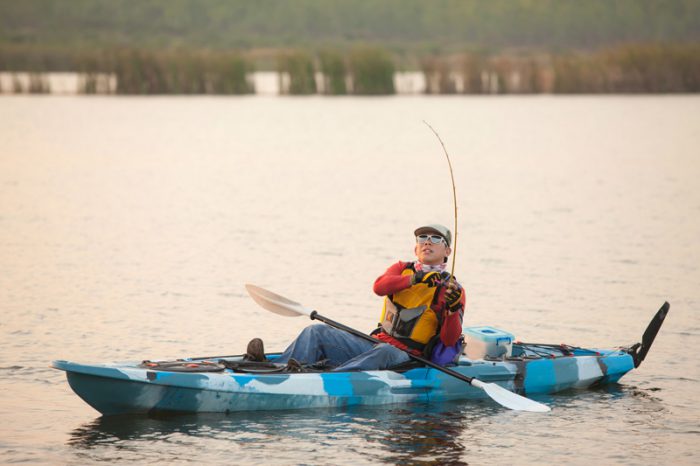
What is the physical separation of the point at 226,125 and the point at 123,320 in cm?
2431

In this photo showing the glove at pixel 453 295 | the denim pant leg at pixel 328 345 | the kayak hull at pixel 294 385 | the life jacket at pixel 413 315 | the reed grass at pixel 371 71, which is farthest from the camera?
the reed grass at pixel 371 71

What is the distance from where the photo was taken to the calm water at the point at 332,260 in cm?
904

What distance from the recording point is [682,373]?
10906mm

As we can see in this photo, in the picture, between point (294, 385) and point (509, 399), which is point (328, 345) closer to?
point (294, 385)

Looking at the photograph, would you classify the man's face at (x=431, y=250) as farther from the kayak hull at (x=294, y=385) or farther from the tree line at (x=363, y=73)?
the tree line at (x=363, y=73)

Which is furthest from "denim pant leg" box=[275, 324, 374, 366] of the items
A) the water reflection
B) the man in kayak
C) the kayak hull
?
the water reflection

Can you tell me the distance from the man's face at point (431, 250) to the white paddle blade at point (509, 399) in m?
0.93

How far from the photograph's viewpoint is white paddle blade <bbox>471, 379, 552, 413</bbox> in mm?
9469

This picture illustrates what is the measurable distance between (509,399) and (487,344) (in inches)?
25.4

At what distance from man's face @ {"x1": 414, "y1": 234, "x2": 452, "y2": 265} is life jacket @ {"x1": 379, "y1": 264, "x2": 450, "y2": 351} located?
118mm

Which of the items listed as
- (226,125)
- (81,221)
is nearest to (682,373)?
(81,221)

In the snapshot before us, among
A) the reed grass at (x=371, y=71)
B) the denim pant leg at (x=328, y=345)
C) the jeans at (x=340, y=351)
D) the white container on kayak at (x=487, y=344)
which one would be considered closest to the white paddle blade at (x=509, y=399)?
the white container on kayak at (x=487, y=344)

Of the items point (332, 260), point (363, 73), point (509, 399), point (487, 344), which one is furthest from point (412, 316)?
point (363, 73)

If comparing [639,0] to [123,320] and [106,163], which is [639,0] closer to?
[106,163]
